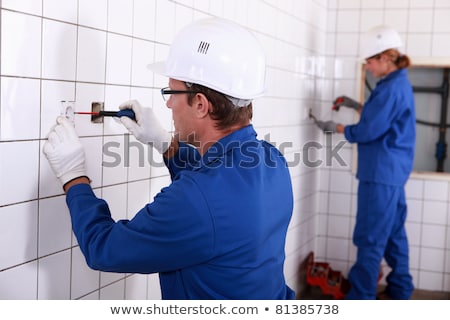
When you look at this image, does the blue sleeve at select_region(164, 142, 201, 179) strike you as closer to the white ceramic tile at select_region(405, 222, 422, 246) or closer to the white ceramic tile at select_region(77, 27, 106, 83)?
the white ceramic tile at select_region(77, 27, 106, 83)

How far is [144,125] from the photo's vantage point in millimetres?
1758

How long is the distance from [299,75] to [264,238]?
2230mm

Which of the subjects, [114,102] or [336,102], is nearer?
[114,102]

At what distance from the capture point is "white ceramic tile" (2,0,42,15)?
4.43 ft

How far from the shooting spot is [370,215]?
3.40 meters

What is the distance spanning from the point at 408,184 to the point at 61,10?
2.94 metres

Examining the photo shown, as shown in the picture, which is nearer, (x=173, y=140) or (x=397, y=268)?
(x=173, y=140)

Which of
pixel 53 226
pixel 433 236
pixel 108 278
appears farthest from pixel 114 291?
pixel 433 236

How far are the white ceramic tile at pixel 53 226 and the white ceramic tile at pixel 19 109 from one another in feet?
0.69

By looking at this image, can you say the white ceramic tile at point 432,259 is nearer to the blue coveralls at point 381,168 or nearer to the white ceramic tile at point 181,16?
the blue coveralls at point 381,168

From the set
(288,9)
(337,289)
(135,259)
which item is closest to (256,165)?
(135,259)

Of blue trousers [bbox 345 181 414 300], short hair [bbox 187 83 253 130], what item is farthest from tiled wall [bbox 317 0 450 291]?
short hair [bbox 187 83 253 130]

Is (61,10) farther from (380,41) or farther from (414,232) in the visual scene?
(414,232)
